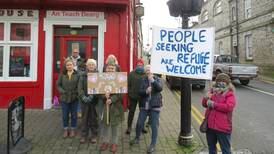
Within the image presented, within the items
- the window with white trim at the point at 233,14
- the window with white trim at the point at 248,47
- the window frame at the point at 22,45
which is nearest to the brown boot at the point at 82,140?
the window frame at the point at 22,45

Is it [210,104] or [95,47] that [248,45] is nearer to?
[95,47]

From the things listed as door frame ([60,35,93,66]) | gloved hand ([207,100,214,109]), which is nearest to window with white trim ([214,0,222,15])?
door frame ([60,35,93,66])

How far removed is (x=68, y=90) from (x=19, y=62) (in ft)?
13.2

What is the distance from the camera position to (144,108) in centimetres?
628

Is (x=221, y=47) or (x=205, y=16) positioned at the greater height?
(x=205, y=16)

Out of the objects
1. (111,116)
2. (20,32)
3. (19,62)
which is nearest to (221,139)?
(111,116)

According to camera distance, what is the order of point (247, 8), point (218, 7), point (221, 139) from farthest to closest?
point (218, 7)
point (247, 8)
point (221, 139)

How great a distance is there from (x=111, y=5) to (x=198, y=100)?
559cm

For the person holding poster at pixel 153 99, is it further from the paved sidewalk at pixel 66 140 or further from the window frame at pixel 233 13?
the window frame at pixel 233 13

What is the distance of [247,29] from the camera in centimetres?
2908

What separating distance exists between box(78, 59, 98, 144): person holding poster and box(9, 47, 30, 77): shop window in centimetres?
419

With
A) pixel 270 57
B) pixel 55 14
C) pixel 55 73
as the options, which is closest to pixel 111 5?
pixel 55 14

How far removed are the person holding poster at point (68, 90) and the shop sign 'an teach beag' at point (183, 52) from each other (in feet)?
6.11

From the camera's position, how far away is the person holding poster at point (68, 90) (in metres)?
6.91
